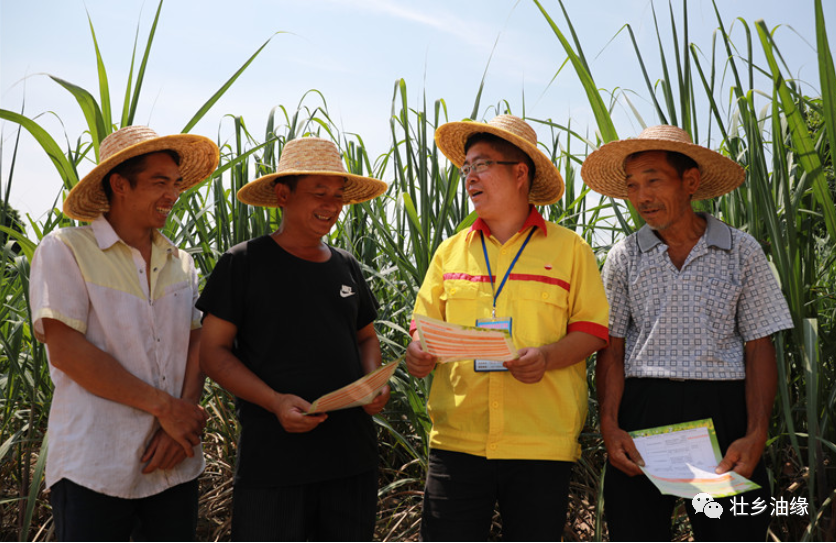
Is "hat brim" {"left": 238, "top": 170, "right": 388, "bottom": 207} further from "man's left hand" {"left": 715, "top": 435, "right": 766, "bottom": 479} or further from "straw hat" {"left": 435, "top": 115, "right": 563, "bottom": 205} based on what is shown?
"man's left hand" {"left": 715, "top": 435, "right": 766, "bottom": 479}

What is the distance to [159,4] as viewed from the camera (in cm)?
259

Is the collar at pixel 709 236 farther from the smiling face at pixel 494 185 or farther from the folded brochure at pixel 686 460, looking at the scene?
the folded brochure at pixel 686 460

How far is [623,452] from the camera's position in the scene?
6.20 feet

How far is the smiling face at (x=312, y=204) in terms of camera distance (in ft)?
6.68

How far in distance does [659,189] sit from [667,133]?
7.2 inches

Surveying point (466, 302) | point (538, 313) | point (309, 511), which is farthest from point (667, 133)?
point (309, 511)

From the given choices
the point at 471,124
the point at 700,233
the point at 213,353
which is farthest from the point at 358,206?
the point at 700,233

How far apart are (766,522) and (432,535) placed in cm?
88

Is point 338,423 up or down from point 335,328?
down

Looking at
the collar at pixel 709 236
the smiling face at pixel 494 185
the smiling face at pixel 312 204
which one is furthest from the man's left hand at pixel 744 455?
the smiling face at pixel 312 204

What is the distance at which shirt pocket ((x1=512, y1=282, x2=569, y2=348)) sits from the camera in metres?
1.90

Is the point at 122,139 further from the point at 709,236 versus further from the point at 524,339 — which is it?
the point at 709,236

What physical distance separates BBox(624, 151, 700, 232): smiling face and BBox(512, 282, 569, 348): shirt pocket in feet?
1.15

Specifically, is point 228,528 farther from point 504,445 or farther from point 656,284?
point 656,284
